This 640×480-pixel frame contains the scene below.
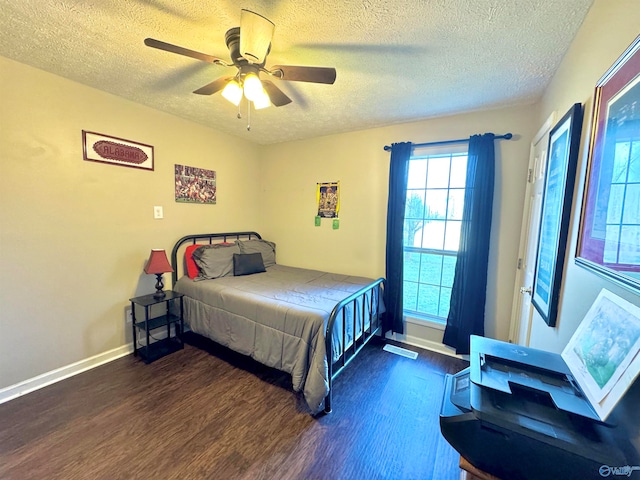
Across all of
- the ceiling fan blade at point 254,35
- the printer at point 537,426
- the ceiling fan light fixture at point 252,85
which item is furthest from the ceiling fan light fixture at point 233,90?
the printer at point 537,426

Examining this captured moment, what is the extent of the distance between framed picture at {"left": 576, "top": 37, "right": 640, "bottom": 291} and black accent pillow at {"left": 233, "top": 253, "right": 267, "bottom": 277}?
9.14 feet

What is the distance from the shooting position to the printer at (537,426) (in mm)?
610

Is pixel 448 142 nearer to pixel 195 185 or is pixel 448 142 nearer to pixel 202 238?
pixel 195 185

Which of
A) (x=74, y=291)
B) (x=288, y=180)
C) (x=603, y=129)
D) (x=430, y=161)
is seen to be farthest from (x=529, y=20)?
(x=74, y=291)

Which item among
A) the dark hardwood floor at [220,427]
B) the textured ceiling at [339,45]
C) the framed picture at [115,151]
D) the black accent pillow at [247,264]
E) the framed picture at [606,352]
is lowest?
the dark hardwood floor at [220,427]

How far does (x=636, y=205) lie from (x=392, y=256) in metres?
2.12

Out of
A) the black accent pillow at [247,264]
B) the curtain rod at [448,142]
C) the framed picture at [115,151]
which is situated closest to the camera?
the framed picture at [115,151]

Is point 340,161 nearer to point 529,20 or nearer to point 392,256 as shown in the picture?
point 392,256

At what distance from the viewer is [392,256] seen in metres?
2.80

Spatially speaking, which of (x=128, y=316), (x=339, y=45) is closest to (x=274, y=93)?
(x=339, y=45)

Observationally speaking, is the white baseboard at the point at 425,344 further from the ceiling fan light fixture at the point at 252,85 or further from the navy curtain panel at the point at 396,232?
the ceiling fan light fixture at the point at 252,85

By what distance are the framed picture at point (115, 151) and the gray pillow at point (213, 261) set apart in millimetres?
995

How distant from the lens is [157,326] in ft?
8.11

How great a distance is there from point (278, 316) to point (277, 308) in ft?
0.21
